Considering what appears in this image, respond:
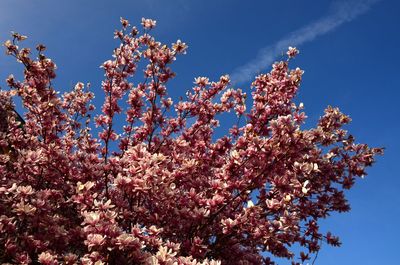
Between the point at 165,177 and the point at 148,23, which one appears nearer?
the point at 165,177

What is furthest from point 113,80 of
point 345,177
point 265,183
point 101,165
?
point 345,177

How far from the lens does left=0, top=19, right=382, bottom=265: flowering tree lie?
6453mm

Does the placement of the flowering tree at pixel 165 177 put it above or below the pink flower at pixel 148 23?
below

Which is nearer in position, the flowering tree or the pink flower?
the flowering tree

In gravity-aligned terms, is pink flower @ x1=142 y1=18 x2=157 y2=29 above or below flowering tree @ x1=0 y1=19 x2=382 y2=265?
above

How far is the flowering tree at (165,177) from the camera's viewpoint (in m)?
6.45

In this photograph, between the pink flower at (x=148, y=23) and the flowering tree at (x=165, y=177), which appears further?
the pink flower at (x=148, y=23)

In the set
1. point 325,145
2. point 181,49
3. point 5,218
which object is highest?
point 181,49

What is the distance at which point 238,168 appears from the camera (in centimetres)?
741

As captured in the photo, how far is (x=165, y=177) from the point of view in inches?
255

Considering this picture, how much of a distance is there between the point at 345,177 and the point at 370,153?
27.8 inches

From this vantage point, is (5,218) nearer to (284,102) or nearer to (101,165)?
(101,165)

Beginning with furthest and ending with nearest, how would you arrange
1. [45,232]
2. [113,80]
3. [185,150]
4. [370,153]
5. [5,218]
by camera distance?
[113,80]
[185,150]
[370,153]
[45,232]
[5,218]

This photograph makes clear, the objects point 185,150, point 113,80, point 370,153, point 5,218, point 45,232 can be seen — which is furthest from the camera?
point 113,80
